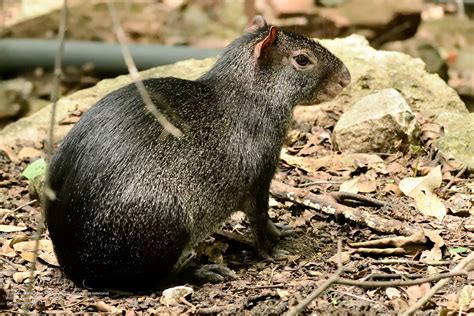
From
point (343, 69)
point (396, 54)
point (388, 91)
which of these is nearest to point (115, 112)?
point (343, 69)

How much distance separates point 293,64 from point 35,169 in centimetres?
223

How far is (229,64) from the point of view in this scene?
5391mm

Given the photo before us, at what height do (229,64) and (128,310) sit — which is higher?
(229,64)

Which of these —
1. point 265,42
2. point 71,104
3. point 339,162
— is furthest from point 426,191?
point 71,104

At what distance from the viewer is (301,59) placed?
17.9 feet

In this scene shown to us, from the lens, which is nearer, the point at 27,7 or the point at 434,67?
the point at 434,67

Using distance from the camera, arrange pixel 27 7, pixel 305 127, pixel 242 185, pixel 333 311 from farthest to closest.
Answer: pixel 27 7 → pixel 305 127 → pixel 242 185 → pixel 333 311

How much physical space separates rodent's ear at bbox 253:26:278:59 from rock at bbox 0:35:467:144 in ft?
6.39

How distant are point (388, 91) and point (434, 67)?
14.4ft

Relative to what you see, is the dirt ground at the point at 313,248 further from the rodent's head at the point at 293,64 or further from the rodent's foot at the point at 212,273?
the rodent's head at the point at 293,64

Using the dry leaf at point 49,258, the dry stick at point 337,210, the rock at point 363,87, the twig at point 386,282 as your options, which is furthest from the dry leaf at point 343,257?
the rock at point 363,87

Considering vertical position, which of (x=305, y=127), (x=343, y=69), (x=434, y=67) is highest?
(x=343, y=69)

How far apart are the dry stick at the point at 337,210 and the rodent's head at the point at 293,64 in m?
0.66

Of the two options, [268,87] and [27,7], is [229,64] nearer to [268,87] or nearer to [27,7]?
[268,87]
